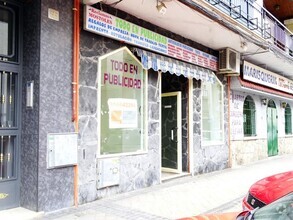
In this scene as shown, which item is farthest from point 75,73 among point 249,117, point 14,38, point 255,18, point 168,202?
point 249,117

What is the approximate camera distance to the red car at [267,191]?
12.6 ft

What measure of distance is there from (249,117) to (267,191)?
9128 mm

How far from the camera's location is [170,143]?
9531 millimetres

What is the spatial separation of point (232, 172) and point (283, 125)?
300 inches

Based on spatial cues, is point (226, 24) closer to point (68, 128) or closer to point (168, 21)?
point (168, 21)

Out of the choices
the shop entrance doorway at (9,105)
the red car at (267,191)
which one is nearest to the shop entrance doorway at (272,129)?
the red car at (267,191)

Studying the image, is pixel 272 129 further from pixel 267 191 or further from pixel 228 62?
pixel 267 191

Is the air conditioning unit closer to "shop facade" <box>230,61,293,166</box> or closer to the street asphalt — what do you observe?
"shop facade" <box>230,61,293,166</box>

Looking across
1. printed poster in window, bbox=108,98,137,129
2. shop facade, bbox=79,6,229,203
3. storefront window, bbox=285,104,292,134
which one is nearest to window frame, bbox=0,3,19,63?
shop facade, bbox=79,6,229,203

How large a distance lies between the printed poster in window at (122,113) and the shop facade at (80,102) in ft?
0.07

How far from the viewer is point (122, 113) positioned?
7035 mm

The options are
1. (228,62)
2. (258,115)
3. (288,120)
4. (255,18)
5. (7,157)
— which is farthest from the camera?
(288,120)

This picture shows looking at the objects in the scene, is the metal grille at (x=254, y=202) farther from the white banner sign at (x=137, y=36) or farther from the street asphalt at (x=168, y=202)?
the white banner sign at (x=137, y=36)

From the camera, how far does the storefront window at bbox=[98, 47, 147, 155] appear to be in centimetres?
659
